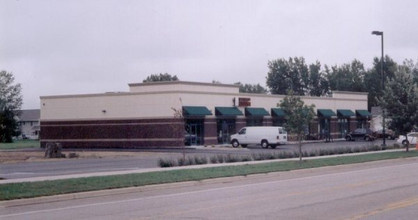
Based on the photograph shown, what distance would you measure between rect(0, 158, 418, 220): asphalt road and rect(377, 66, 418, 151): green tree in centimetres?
2139

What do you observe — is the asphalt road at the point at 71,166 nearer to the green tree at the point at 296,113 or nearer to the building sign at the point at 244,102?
the green tree at the point at 296,113

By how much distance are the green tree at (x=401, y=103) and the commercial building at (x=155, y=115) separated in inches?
462

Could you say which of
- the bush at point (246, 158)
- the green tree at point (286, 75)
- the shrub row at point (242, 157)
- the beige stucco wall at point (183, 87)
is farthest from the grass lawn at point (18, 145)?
the green tree at point (286, 75)

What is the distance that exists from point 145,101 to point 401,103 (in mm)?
24376

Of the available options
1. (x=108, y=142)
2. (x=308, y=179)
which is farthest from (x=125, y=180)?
(x=108, y=142)

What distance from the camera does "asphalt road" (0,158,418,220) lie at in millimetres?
13336

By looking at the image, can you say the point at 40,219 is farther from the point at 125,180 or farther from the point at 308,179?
the point at 308,179

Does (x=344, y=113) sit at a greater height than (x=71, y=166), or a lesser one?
greater

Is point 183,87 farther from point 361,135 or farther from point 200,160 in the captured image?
point 361,135

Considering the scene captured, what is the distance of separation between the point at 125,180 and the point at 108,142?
3990 centimetres

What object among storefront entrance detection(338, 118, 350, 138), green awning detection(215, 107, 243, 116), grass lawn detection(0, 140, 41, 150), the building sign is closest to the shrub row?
green awning detection(215, 107, 243, 116)

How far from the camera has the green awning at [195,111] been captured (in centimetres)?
5459

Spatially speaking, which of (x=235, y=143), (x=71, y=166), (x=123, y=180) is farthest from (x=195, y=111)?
(x=123, y=180)

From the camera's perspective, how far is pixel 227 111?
59.5 meters
